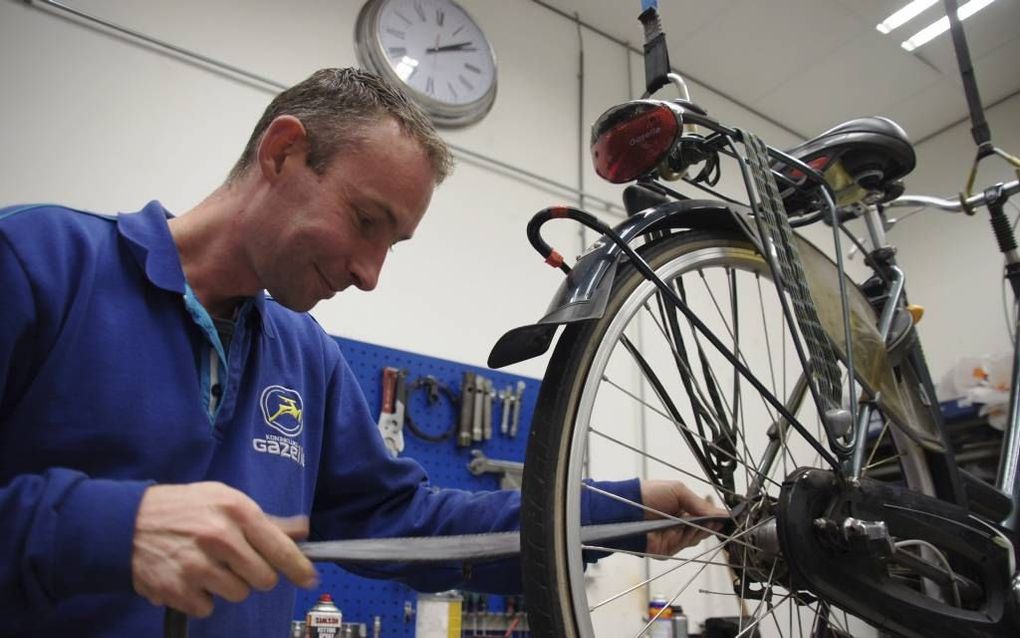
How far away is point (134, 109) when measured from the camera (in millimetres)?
1777

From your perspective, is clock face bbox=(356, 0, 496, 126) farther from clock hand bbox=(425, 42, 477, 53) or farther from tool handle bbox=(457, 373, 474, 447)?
tool handle bbox=(457, 373, 474, 447)

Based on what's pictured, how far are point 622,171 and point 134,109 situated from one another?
1482mm

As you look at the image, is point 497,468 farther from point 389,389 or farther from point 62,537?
point 62,537

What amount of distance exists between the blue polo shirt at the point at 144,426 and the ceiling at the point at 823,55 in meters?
2.31

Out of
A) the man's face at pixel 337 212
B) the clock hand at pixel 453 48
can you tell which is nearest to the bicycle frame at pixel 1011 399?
the man's face at pixel 337 212

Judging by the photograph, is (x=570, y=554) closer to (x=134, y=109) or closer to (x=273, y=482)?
(x=273, y=482)

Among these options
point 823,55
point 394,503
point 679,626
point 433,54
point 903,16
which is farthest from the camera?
point 823,55

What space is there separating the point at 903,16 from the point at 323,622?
3.10m

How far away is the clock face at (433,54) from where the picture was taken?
2.19 m

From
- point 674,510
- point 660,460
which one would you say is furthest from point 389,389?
point 674,510

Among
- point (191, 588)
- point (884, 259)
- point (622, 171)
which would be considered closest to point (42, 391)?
point (191, 588)

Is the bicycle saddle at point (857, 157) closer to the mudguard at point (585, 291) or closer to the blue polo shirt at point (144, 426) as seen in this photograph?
the mudguard at point (585, 291)

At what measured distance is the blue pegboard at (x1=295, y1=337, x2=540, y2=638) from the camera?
1.71 metres

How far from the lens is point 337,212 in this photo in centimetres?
88
